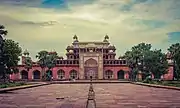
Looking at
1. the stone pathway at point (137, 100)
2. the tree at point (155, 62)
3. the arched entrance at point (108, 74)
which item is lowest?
the stone pathway at point (137, 100)

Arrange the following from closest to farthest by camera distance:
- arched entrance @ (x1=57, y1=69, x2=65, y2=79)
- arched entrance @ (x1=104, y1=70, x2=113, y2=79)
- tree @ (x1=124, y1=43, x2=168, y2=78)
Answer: tree @ (x1=124, y1=43, x2=168, y2=78), arched entrance @ (x1=57, y1=69, x2=65, y2=79), arched entrance @ (x1=104, y1=70, x2=113, y2=79)

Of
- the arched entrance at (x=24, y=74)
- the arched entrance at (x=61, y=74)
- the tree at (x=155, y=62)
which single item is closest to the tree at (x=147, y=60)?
the tree at (x=155, y=62)

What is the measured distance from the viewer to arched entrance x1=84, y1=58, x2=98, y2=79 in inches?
2357

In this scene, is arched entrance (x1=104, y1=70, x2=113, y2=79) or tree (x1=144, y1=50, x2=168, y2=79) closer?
tree (x1=144, y1=50, x2=168, y2=79)

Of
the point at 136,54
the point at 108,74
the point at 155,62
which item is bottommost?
the point at 108,74

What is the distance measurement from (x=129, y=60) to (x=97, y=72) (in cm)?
1458

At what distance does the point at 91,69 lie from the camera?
60.6m

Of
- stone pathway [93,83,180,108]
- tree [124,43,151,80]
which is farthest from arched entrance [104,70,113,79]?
stone pathway [93,83,180,108]

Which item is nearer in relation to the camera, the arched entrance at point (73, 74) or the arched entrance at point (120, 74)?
the arched entrance at point (73, 74)

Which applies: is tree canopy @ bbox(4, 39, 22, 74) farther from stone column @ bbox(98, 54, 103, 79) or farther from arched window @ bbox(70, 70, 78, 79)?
stone column @ bbox(98, 54, 103, 79)

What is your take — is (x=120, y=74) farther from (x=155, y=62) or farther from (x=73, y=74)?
(x=155, y=62)

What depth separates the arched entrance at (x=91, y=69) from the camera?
59.9 meters

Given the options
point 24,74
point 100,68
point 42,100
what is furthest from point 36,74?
point 42,100

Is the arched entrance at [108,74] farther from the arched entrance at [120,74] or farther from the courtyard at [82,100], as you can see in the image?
the courtyard at [82,100]
